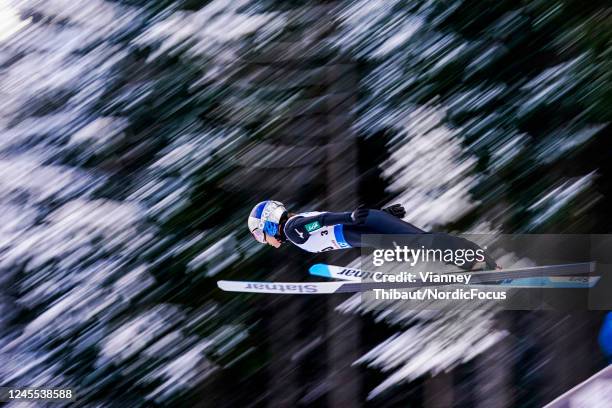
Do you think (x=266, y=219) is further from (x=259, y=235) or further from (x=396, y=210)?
(x=396, y=210)

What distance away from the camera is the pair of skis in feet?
13.4

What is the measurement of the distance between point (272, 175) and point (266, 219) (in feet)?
1.82

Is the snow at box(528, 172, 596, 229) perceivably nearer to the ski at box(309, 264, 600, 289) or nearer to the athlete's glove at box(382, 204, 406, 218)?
the ski at box(309, 264, 600, 289)

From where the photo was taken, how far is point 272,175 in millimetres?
4801

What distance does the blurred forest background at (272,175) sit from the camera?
4441 mm

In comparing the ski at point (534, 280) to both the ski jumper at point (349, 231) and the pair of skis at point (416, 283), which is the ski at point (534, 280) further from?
the ski jumper at point (349, 231)

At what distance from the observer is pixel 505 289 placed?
164 inches

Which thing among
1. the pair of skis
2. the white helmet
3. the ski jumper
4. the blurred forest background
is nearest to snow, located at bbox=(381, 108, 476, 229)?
the blurred forest background

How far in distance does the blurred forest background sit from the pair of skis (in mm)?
119

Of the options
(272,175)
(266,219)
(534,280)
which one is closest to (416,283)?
(534,280)

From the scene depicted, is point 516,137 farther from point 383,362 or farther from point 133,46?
point 133,46

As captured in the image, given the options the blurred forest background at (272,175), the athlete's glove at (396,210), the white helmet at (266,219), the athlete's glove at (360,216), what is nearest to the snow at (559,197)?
the blurred forest background at (272,175)

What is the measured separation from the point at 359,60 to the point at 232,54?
0.89 metres

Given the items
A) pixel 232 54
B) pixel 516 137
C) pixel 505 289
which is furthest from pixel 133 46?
pixel 505 289
